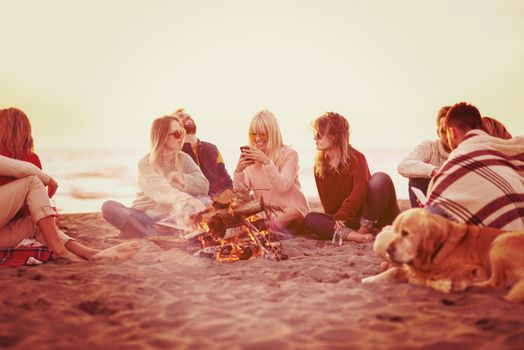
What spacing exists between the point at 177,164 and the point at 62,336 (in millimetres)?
3659

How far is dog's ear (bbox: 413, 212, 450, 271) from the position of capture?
10.9 ft

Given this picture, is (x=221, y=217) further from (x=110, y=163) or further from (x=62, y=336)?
(x=110, y=163)

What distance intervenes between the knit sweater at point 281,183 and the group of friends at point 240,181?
0.04 feet

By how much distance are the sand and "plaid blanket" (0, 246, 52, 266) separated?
224 millimetres

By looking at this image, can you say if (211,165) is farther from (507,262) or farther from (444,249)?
(507,262)

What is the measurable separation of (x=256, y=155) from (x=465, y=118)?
2263mm

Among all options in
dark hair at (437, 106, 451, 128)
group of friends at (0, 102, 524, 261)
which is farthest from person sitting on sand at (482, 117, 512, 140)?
dark hair at (437, 106, 451, 128)

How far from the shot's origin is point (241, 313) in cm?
309

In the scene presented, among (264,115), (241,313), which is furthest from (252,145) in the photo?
(241,313)

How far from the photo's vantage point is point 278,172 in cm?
584

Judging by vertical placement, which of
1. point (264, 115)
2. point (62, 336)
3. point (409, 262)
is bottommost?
point (62, 336)

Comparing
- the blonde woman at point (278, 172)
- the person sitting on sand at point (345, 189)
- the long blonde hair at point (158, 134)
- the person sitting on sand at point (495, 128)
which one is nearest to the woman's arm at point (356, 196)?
the person sitting on sand at point (345, 189)

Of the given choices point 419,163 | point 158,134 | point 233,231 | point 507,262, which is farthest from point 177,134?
point 507,262

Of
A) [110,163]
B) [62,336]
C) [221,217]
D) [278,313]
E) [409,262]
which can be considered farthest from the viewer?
[110,163]
